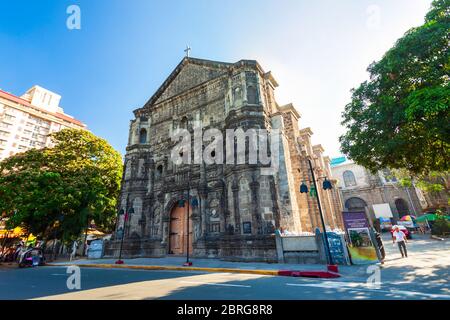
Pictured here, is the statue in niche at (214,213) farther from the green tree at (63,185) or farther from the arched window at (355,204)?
the arched window at (355,204)

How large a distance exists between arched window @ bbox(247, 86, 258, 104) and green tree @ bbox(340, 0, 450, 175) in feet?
21.5

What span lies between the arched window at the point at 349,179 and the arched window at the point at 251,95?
1394 inches

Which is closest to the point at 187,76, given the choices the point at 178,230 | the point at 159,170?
the point at 159,170

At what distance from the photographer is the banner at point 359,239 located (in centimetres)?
943

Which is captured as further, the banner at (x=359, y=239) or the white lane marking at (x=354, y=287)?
the banner at (x=359, y=239)

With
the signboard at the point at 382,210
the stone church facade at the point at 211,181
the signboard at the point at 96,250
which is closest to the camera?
the stone church facade at the point at 211,181

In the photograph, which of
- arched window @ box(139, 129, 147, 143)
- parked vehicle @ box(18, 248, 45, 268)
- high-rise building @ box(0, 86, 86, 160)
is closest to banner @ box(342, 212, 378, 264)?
arched window @ box(139, 129, 147, 143)

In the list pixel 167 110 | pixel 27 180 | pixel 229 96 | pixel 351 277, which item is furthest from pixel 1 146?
pixel 351 277

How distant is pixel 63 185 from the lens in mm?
18828

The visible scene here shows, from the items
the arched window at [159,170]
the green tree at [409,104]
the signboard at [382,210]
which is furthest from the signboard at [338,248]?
the signboard at [382,210]

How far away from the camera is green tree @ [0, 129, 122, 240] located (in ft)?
57.0

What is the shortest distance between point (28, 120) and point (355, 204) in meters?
71.9

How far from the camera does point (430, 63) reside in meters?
9.57

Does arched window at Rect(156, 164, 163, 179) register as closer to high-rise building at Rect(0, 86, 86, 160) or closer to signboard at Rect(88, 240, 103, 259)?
signboard at Rect(88, 240, 103, 259)
